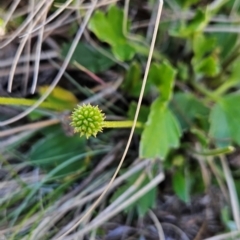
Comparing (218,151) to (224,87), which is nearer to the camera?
(218,151)

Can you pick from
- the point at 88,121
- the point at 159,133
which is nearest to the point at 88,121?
the point at 88,121

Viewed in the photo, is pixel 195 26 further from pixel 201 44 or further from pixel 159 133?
pixel 159 133

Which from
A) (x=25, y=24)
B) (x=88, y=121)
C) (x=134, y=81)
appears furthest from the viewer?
(x=134, y=81)

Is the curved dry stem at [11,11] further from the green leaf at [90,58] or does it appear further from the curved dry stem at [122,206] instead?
the curved dry stem at [122,206]

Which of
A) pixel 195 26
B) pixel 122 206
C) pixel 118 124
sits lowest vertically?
pixel 122 206

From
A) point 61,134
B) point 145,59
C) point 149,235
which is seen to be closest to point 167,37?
point 145,59

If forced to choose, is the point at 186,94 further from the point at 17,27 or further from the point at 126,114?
A: the point at 17,27

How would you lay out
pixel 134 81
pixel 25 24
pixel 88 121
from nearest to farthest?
pixel 88 121
pixel 25 24
pixel 134 81
